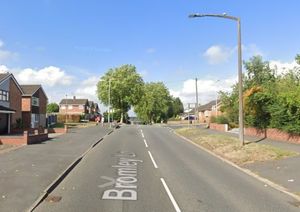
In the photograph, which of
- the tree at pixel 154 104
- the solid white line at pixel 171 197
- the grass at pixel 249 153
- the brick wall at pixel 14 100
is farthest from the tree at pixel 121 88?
the solid white line at pixel 171 197

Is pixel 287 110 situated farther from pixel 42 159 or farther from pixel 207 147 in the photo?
pixel 42 159

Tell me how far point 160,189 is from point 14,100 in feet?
136

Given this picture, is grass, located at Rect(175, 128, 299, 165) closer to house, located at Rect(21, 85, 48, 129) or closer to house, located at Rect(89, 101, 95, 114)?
house, located at Rect(21, 85, 48, 129)

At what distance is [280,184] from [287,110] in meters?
14.3

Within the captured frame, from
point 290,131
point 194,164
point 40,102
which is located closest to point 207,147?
point 290,131

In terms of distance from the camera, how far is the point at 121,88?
104 meters

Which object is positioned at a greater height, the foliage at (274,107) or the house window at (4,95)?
the house window at (4,95)

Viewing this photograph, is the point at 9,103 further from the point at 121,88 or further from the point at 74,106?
the point at 74,106

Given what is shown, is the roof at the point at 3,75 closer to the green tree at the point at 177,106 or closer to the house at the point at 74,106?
the house at the point at 74,106

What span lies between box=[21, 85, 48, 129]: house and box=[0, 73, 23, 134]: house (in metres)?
6.28

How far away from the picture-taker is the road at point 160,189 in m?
11.2

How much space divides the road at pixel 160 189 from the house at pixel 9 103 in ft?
93.0

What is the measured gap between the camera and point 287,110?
28.6 m

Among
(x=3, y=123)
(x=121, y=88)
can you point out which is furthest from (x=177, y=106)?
(x=3, y=123)
